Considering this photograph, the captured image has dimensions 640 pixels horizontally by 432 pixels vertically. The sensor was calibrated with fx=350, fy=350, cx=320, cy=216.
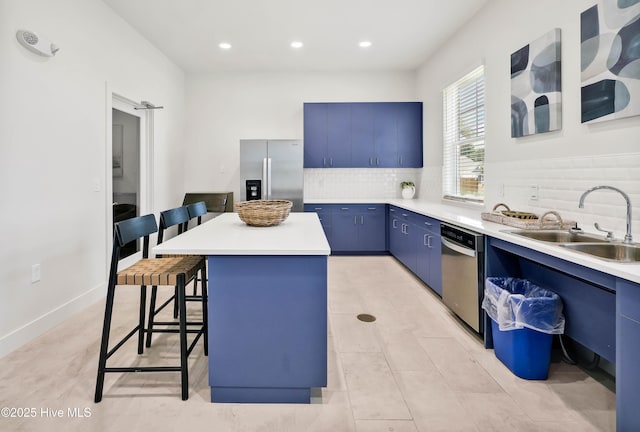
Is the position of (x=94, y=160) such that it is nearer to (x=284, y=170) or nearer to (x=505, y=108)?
(x=284, y=170)

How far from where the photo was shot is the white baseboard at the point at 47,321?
2.45 meters

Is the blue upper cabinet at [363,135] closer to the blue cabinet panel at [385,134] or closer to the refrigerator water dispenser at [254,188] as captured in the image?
the blue cabinet panel at [385,134]

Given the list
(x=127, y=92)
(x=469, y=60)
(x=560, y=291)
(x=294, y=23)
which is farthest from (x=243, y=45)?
(x=560, y=291)

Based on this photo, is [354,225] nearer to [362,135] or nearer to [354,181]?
[354,181]

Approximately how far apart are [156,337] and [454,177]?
406cm

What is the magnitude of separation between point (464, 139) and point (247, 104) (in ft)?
11.7

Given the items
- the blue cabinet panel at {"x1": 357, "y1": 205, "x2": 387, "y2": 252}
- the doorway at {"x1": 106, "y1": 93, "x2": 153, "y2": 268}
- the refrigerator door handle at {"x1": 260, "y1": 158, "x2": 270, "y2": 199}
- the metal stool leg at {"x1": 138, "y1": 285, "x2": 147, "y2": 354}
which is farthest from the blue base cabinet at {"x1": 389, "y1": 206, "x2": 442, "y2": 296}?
the doorway at {"x1": 106, "y1": 93, "x2": 153, "y2": 268}

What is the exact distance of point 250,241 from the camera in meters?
1.94

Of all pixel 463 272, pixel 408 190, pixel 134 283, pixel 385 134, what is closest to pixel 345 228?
pixel 408 190

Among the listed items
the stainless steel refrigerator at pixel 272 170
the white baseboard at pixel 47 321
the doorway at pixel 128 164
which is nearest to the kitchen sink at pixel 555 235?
the stainless steel refrigerator at pixel 272 170

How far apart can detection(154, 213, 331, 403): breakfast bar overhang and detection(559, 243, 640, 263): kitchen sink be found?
56.4 inches

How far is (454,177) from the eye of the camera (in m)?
4.83

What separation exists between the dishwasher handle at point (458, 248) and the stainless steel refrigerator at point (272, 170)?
2.67 meters

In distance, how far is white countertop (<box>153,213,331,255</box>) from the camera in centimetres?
175
